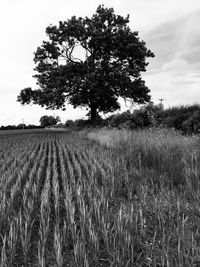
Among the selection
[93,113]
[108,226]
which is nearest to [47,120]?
[93,113]

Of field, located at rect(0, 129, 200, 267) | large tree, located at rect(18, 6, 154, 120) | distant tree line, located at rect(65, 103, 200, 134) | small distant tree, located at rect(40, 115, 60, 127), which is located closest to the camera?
field, located at rect(0, 129, 200, 267)

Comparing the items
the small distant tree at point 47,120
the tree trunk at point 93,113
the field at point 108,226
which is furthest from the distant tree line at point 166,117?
the small distant tree at point 47,120

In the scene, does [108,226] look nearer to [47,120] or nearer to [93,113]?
[93,113]

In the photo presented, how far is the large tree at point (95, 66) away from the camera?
30.1 meters

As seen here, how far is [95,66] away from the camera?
30.6 m

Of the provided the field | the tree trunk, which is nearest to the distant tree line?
the field

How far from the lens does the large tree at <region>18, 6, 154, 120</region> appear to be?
1187 inches

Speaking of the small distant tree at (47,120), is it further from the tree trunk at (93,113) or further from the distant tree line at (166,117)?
the distant tree line at (166,117)

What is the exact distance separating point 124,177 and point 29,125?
8702 cm

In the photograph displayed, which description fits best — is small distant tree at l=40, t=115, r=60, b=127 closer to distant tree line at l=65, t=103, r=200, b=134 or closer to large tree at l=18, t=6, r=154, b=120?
large tree at l=18, t=6, r=154, b=120

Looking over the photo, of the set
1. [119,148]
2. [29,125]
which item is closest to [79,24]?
[119,148]

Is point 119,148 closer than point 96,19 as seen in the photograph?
Yes

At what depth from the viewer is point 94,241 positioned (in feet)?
10.7

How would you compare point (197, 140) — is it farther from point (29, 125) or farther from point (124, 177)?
point (29, 125)
